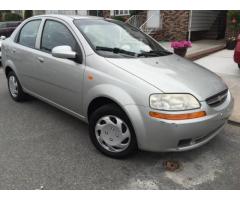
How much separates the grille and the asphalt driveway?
0.69 metres

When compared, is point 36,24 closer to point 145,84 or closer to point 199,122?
point 145,84

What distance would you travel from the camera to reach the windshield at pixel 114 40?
343 centimetres

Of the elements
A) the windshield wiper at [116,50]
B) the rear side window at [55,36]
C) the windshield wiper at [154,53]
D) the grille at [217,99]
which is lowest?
the grille at [217,99]

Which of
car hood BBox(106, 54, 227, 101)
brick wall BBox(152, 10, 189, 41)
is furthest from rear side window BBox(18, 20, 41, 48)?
brick wall BBox(152, 10, 189, 41)

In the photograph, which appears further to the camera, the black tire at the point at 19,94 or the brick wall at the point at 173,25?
the brick wall at the point at 173,25

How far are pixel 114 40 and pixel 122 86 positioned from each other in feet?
3.23

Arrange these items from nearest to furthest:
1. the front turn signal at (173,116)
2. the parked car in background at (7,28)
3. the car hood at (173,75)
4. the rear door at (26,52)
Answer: the front turn signal at (173,116) < the car hood at (173,75) < the rear door at (26,52) < the parked car in background at (7,28)

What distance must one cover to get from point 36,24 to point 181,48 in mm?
4669

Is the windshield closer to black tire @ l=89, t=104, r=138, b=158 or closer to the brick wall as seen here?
black tire @ l=89, t=104, r=138, b=158

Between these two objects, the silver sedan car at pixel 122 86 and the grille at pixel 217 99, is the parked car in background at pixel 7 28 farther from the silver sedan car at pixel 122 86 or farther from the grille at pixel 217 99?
the grille at pixel 217 99

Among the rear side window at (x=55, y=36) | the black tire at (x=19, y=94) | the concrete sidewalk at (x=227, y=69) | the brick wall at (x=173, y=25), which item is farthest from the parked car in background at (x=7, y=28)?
the rear side window at (x=55, y=36)

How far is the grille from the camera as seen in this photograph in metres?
2.93

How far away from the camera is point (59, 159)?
315cm

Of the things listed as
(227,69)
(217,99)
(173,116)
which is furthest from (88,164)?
(227,69)
